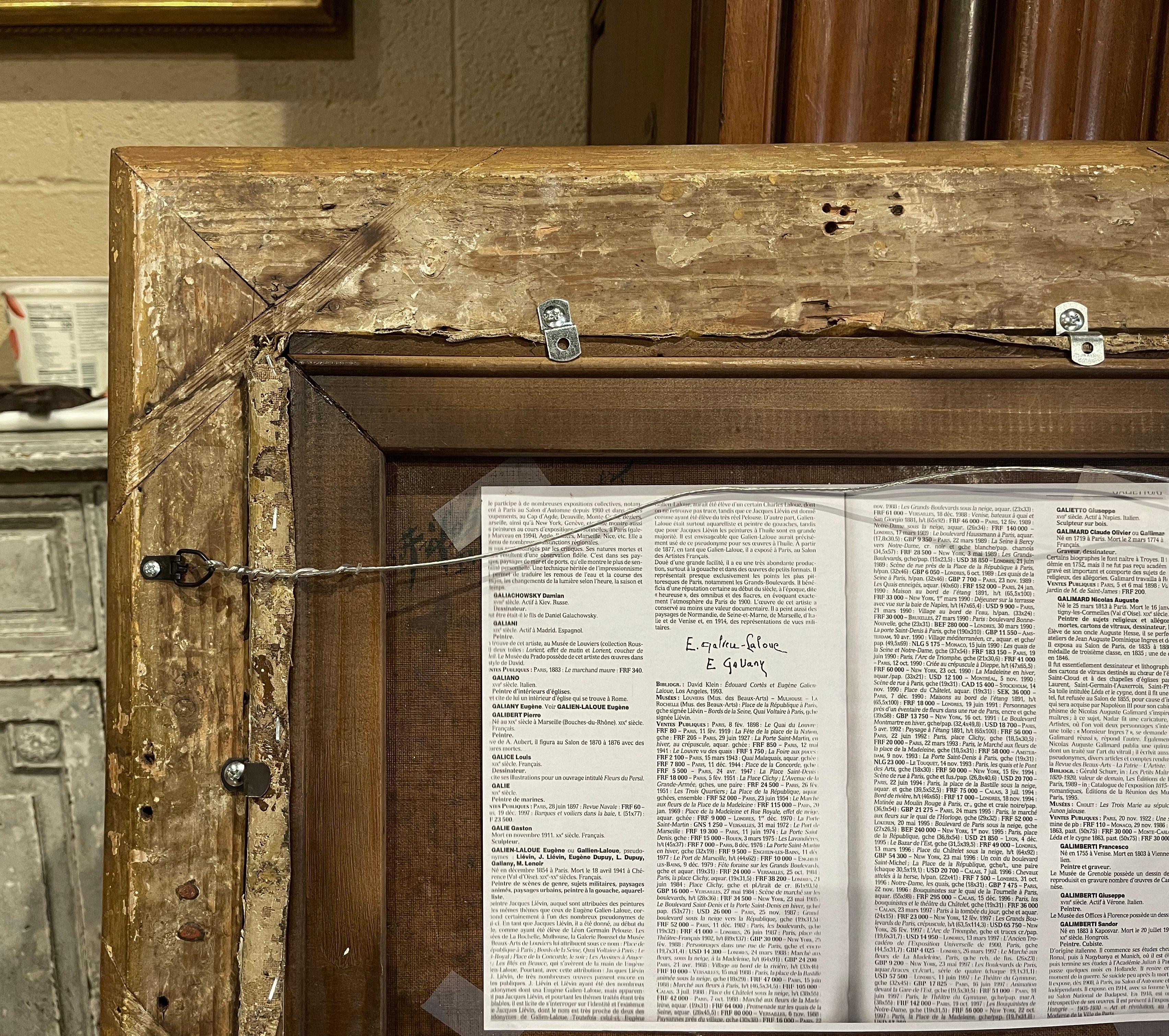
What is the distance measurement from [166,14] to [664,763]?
1.03 m

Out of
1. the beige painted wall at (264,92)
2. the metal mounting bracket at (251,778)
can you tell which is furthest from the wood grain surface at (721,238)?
the beige painted wall at (264,92)

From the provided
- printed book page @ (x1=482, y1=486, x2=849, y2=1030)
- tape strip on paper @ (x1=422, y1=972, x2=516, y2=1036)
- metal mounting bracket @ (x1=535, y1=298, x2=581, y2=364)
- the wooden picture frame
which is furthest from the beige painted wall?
tape strip on paper @ (x1=422, y1=972, x2=516, y2=1036)

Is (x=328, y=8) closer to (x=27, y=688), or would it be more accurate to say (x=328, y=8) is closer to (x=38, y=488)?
(x=38, y=488)

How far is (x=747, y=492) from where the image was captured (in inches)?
20.2

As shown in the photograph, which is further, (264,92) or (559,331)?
(264,92)

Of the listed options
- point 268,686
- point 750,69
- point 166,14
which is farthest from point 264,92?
point 268,686

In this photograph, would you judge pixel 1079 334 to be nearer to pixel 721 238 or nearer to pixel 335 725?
pixel 721 238

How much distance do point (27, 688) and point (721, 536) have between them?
794 millimetres

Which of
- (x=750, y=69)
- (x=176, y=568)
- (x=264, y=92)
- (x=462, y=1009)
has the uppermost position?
(x=264, y=92)

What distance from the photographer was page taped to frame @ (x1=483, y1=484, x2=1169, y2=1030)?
51 cm

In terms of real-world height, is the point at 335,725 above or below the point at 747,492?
below

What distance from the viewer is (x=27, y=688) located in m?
0.86

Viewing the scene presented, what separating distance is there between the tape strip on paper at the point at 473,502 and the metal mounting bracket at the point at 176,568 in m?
0.15

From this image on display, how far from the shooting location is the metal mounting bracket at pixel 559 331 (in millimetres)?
500
